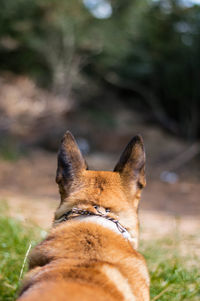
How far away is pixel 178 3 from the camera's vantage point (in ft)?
48.1

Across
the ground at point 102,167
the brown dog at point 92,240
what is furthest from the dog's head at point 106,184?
the ground at point 102,167

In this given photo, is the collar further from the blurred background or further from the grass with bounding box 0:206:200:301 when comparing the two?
the blurred background

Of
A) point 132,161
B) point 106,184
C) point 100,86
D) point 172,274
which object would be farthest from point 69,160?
point 100,86

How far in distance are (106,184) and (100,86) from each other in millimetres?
15178

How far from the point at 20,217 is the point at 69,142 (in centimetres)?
289

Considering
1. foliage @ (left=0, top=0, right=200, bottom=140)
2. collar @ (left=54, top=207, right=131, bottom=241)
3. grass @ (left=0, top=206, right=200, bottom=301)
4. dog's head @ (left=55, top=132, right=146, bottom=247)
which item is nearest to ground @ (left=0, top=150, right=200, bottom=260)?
grass @ (left=0, top=206, right=200, bottom=301)

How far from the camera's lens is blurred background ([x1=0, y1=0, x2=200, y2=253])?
11171 millimetres

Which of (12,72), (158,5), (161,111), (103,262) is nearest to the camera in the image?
(103,262)

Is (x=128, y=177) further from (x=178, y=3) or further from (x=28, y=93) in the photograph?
(x=28, y=93)

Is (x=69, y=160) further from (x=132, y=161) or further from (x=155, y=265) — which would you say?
(x=155, y=265)

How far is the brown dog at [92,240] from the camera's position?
1.81 metres

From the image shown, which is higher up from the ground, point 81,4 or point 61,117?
point 81,4

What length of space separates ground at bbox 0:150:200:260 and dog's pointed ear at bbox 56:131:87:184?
2.14 meters

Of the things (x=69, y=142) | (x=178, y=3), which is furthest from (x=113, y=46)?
(x=69, y=142)
